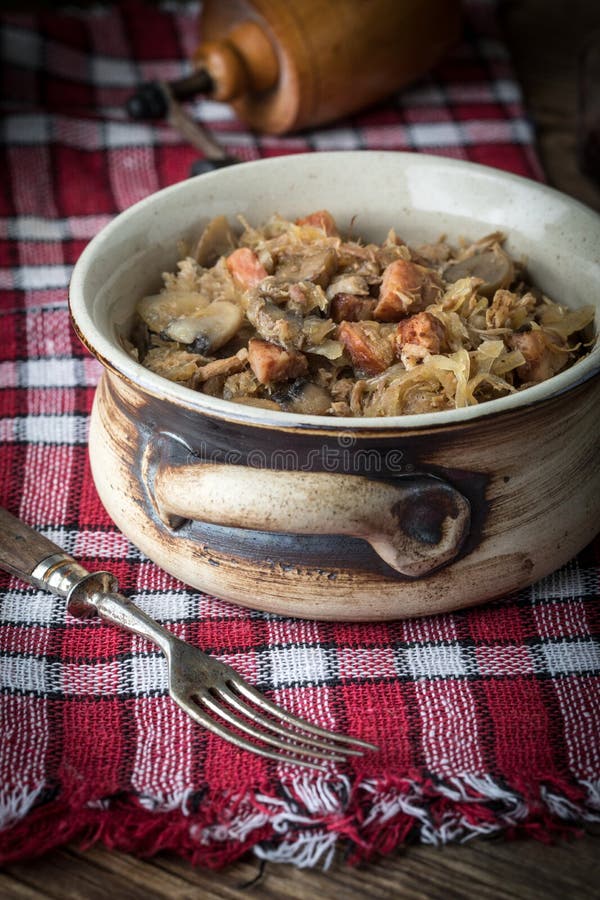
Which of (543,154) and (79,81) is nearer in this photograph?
(543,154)

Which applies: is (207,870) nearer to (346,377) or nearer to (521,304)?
(346,377)

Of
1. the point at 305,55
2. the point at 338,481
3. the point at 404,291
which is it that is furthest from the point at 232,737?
the point at 305,55

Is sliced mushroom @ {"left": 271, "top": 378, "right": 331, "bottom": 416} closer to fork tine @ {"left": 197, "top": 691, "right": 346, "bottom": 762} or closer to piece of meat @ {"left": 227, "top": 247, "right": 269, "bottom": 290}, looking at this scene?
piece of meat @ {"left": 227, "top": 247, "right": 269, "bottom": 290}

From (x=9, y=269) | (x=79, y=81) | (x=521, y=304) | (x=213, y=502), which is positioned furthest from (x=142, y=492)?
(x=79, y=81)

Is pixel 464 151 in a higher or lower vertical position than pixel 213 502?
lower

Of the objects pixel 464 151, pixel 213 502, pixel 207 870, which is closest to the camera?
pixel 207 870

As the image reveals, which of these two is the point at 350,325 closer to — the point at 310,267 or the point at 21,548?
the point at 310,267
